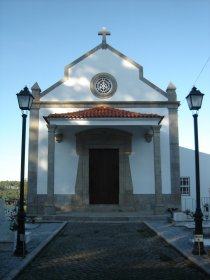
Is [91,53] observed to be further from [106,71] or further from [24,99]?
[24,99]

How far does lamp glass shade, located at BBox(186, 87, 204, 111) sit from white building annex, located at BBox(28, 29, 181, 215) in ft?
24.9

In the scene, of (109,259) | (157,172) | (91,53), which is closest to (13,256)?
(109,259)

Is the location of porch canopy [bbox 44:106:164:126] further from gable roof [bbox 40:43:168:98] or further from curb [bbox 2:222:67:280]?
curb [bbox 2:222:67:280]

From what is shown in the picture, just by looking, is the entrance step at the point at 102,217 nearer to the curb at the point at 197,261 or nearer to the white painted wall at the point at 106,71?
the curb at the point at 197,261

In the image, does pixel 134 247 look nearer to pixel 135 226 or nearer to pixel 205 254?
pixel 205 254

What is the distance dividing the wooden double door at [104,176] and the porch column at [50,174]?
2.27m

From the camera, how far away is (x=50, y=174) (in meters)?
15.8

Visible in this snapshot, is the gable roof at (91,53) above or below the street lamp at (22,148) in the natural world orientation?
above

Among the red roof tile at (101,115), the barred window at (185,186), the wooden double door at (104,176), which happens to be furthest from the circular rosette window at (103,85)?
the barred window at (185,186)

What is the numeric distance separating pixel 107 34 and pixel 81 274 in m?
14.4

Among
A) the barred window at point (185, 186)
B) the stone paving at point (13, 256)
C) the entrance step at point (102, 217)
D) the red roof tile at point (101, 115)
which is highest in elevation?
the red roof tile at point (101, 115)

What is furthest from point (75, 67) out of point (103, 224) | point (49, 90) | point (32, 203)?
point (103, 224)

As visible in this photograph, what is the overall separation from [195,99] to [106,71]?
9692 millimetres

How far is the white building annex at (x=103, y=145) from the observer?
17.0 metres
